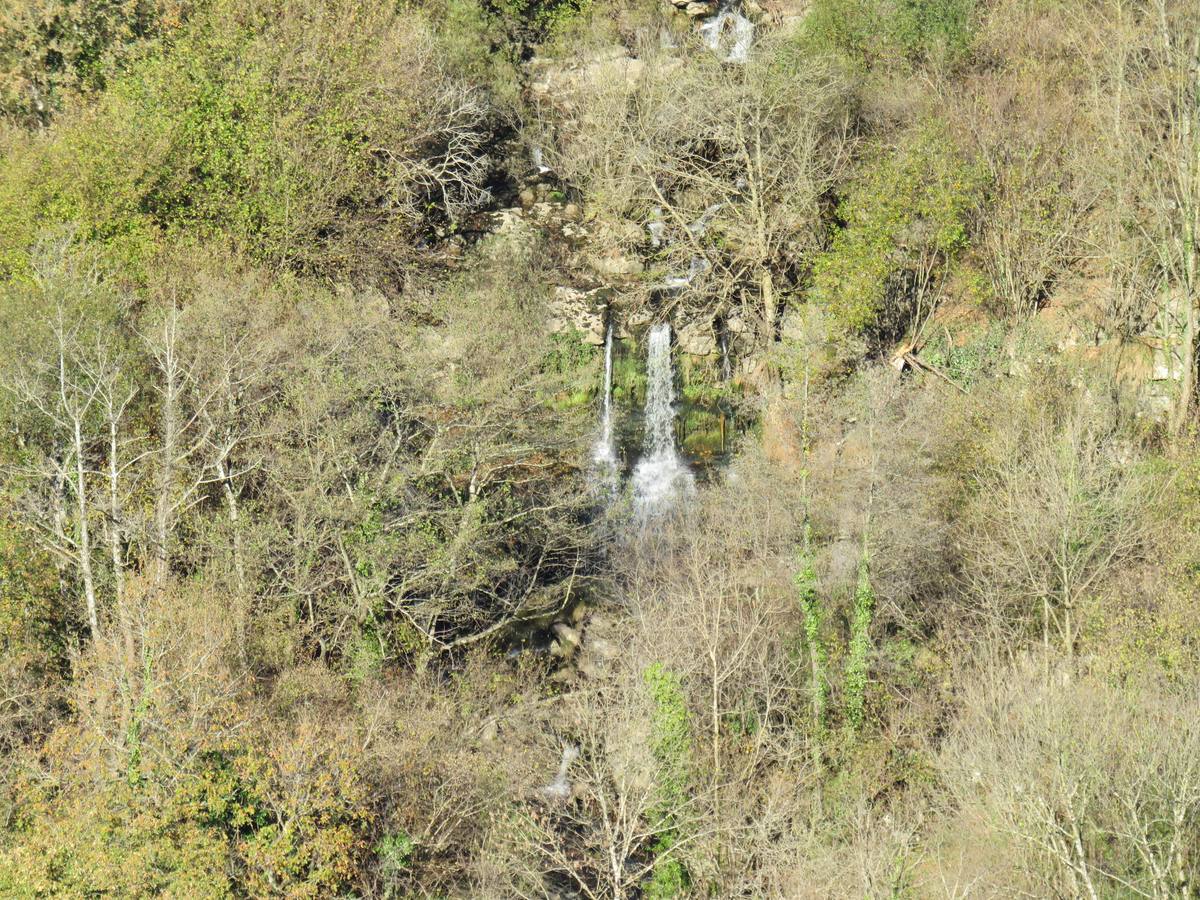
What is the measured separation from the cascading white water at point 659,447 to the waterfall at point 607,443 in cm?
73

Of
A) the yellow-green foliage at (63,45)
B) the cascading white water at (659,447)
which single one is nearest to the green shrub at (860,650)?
the cascading white water at (659,447)

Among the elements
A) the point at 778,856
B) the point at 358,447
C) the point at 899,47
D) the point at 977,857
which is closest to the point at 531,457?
the point at 358,447

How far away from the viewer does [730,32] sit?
4188cm

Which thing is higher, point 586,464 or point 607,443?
point 607,443

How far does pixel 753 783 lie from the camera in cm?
2494

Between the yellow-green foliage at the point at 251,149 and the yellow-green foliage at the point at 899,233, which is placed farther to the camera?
the yellow-green foliage at the point at 899,233

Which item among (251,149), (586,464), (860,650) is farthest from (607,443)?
(251,149)

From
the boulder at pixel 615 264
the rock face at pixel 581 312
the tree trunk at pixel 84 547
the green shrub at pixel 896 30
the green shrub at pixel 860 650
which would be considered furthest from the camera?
the boulder at pixel 615 264

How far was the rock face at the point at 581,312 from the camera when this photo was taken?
3506 centimetres

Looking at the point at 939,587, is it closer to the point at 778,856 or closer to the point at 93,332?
the point at 778,856

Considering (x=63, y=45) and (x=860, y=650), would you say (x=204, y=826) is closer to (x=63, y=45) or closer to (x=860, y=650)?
(x=860, y=650)

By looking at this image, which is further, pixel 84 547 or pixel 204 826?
pixel 84 547

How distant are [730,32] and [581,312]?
12891mm

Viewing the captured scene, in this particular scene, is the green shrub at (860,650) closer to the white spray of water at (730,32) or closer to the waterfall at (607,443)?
the waterfall at (607,443)
